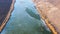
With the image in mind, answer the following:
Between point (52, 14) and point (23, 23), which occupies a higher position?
point (52, 14)

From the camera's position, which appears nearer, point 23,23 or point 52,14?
point 52,14

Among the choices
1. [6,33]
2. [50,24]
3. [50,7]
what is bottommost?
[6,33]

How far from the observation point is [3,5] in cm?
112

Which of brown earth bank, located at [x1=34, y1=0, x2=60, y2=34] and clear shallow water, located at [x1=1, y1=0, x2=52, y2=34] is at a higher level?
brown earth bank, located at [x1=34, y1=0, x2=60, y2=34]

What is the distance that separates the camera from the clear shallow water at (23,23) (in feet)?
4.33

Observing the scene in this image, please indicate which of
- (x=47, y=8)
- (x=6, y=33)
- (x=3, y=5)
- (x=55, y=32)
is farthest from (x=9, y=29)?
(x=55, y=32)

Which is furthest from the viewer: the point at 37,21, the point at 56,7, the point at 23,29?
the point at 37,21

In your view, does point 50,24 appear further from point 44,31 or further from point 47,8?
point 44,31

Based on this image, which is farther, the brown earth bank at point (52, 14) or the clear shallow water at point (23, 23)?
the clear shallow water at point (23, 23)

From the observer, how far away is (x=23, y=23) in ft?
4.84

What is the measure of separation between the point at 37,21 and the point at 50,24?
0.58 metres

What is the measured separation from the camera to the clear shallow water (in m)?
1.32

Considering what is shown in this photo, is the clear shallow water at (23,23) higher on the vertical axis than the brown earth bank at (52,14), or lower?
lower

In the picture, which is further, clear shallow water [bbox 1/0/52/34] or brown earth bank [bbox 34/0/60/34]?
clear shallow water [bbox 1/0/52/34]
